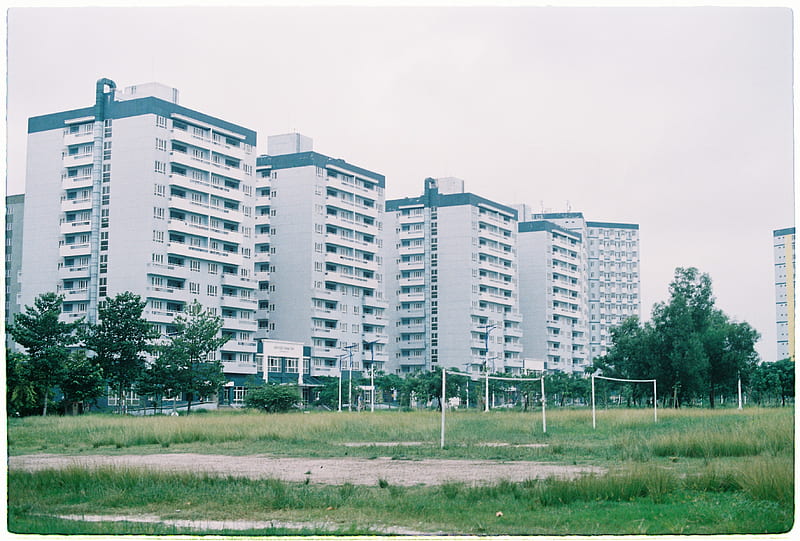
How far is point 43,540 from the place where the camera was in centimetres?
1045

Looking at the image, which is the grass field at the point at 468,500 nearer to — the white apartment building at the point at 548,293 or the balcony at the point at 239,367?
the balcony at the point at 239,367

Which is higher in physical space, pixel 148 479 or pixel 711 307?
pixel 711 307

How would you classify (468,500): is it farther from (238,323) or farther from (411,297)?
(411,297)

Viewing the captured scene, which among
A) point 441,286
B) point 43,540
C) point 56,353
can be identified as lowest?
point 43,540

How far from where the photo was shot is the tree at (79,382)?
39719 millimetres

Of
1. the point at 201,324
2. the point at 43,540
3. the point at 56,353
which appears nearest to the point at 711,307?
the point at 201,324

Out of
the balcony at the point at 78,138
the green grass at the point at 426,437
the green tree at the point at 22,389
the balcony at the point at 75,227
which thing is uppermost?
the balcony at the point at 78,138

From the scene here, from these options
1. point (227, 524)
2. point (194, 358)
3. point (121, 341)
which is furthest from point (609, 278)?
point (227, 524)

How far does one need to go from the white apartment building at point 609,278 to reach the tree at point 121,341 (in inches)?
3680

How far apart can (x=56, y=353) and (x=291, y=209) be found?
1395 inches

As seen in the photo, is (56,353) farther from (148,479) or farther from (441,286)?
(441,286)

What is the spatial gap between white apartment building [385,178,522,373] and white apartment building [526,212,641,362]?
46598 mm

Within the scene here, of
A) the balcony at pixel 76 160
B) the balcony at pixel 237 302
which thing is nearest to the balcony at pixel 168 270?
the balcony at pixel 237 302

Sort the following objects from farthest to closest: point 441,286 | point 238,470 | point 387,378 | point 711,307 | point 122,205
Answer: point 441,286 < point 387,378 < point 122,205 < point 711,307 < point 238,470
